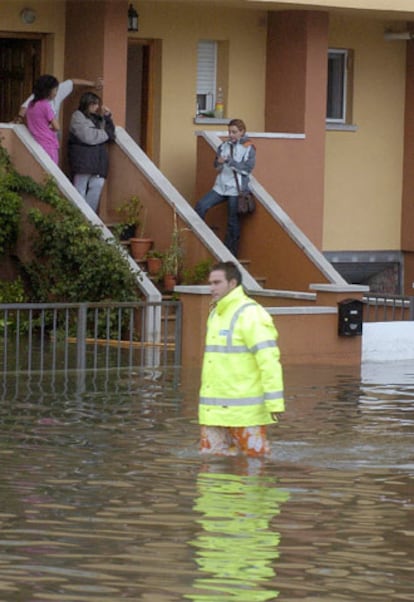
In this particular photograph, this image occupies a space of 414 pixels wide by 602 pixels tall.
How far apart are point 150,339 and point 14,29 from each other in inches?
231

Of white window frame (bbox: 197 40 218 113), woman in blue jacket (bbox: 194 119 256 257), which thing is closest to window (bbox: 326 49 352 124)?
white window frame (bbox: 197 40 218 113)

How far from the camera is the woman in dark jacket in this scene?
2159cm

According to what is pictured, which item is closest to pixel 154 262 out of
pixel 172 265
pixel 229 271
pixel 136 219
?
pixel 172 265

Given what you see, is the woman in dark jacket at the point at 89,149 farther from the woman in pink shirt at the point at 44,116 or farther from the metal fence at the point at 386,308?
the metal fence at the point at 386,308

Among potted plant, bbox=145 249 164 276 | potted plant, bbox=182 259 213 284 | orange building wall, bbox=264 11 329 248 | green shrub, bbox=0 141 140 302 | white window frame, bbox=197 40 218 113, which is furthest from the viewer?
white window frame, bbox=197 40 218 113

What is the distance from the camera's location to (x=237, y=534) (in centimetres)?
987

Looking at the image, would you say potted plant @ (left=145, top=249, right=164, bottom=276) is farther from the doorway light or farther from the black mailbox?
the doorway light

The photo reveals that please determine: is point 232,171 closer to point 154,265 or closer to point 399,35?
point 154,265

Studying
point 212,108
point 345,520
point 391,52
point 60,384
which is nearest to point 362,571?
point 345,520

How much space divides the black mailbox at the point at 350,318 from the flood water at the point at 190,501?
117 inches

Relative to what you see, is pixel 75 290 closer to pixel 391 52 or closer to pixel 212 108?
pixel 212 108

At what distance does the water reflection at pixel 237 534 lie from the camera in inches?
339

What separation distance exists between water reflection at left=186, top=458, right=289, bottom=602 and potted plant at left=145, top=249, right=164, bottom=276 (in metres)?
9.12

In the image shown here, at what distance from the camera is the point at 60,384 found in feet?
55.0
